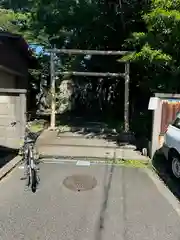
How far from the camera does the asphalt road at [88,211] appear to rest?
4391 millimetres

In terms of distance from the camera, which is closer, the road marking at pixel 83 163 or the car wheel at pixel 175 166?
the car wheel at pixel 175 166

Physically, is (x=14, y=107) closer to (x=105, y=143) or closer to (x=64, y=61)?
(x=105, y=143)

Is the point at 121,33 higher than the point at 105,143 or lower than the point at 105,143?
higher

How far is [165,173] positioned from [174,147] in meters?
0.96

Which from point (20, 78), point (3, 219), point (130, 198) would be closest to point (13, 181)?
point (3, 219)

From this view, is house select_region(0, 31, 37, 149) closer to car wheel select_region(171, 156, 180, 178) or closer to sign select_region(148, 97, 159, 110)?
sign select_region(148, 97, 159, 110)

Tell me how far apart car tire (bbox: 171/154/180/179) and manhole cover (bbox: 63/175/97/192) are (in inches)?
74.9

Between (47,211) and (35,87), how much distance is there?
17.8 metres

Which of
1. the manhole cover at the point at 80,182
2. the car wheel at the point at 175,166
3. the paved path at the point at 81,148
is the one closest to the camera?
the manhole cover at the point at 80,182

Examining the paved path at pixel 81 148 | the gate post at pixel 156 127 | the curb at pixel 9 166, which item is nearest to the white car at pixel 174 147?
the gate post at pixel 156 127

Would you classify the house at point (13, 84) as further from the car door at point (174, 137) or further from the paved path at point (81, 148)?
the car door at point (174, 137)

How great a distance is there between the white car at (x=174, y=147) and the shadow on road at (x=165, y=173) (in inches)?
7.3

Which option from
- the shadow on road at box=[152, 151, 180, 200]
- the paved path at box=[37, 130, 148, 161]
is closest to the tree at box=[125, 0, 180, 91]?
the shadow on road at box=[152, 151, 180, 200]

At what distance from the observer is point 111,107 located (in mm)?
22547
